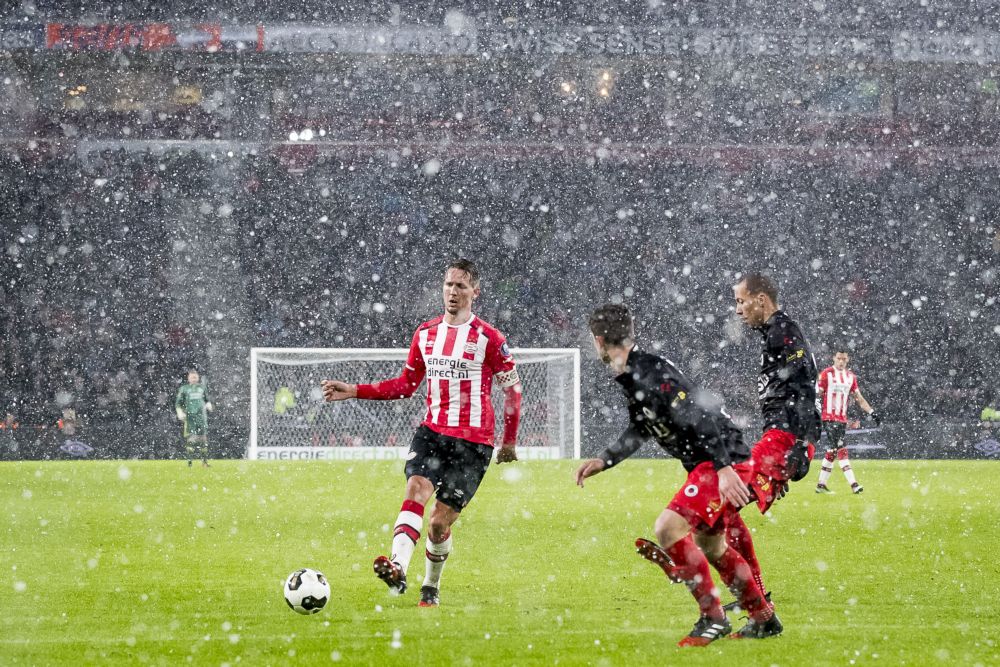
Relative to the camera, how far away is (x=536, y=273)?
3020 centimetres

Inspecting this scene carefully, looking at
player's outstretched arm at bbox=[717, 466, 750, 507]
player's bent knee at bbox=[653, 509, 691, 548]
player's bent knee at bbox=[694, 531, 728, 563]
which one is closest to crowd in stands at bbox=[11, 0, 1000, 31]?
player's bent knee at bbox=[694, 531, 728, 563]

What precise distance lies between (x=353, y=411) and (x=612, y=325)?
17943mm

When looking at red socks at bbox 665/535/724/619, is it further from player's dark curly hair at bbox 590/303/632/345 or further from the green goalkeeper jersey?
the green goalkeeper jersey

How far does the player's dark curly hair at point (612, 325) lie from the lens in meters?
4.89

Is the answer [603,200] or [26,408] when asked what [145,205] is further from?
[603,200]

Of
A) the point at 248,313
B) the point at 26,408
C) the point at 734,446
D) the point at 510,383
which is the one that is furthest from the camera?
the point at 248,313

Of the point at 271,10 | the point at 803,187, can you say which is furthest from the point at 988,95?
the point at 271,10

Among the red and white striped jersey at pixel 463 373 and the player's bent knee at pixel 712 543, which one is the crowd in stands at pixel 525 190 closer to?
the red and white striped jersey at pixel 463 373

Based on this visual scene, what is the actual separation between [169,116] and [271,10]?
4.63 metres

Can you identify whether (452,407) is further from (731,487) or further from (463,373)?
(731,487)

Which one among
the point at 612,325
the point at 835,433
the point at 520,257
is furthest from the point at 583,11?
the point at 612,325

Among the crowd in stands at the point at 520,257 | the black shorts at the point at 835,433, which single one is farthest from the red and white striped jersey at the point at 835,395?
the crowd in stands at the point at 520,257

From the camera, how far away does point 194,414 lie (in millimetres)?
19641

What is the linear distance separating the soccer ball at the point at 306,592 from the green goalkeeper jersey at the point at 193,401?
1442cm
